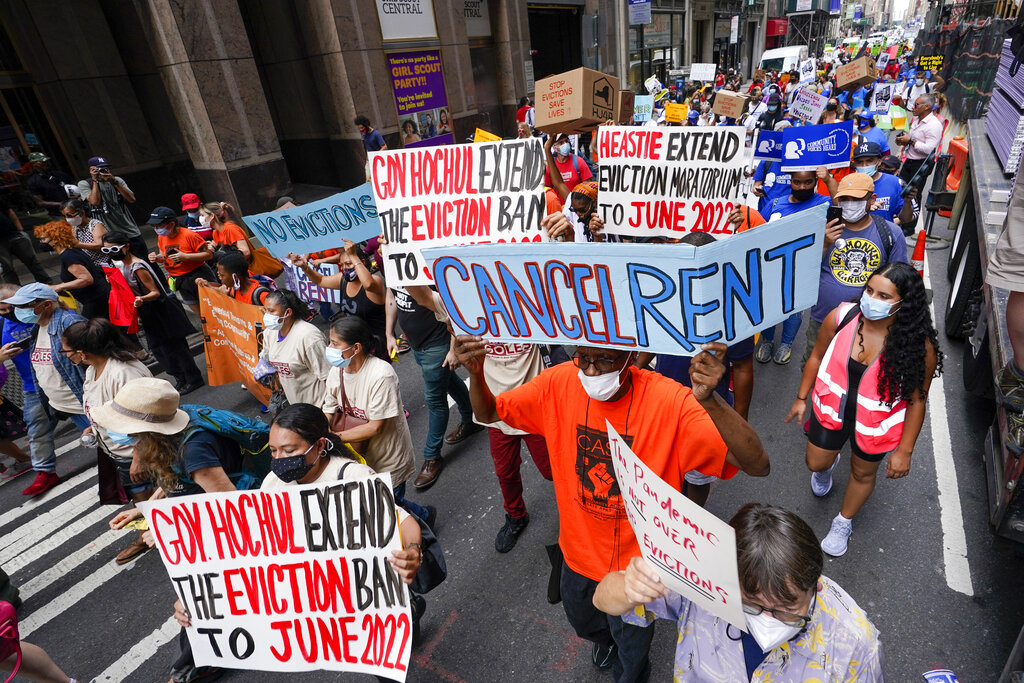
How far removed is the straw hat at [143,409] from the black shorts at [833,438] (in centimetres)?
364

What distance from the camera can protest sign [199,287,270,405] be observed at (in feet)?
15.6

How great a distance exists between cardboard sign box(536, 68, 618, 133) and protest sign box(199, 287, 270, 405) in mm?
3612

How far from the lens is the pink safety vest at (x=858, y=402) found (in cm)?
291

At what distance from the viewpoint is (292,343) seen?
4016 millimetres

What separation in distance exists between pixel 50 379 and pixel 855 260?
21.6ft

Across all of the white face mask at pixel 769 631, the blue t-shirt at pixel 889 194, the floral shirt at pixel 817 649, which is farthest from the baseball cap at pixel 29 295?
the blue t-shirt at pixel 889 194

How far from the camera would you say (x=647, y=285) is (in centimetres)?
180

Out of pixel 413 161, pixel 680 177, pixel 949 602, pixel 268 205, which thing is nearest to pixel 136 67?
pixel 268 205

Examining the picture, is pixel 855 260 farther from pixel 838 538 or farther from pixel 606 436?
pixel 606 436

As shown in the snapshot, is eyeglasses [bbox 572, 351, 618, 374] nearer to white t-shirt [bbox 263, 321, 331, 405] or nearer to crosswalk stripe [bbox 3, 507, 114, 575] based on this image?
white t-shirt [bbox 263, 321, 331, 405]

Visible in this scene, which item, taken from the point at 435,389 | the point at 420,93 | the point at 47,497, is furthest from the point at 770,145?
the point at 420,93

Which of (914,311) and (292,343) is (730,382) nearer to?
(914,311)

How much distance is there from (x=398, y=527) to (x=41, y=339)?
170 inches

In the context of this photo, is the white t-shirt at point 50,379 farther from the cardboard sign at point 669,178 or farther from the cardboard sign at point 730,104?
the cardboard sign at point 730,104
